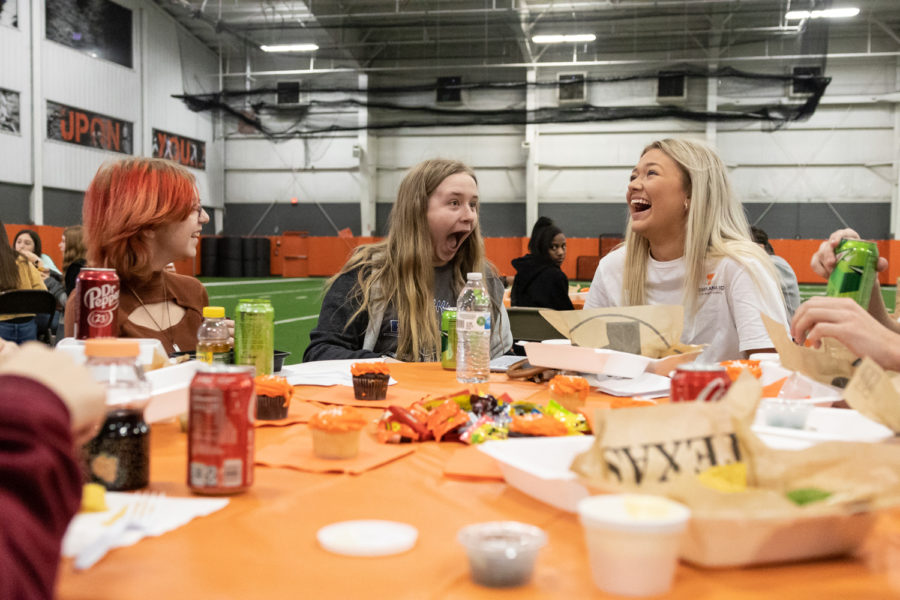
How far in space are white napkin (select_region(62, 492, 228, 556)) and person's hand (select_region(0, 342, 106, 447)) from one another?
0.12 metres

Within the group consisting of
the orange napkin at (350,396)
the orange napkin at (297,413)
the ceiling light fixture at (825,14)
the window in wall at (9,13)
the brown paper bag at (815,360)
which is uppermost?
the ceiling light fixture at (825,14)

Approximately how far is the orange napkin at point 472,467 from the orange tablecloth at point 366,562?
2cm

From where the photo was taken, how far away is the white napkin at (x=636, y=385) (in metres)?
1.86

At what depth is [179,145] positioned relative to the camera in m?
18.6

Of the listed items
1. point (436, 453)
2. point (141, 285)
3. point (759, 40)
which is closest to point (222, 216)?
point (759, 40)

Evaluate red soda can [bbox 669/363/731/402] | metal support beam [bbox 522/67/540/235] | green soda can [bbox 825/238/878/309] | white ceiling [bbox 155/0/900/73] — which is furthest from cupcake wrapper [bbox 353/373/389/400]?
metal support beam [bbox 522/67/540/235]

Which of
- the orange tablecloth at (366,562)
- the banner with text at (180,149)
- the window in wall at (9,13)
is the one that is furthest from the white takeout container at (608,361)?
the banner with text at (180,149)

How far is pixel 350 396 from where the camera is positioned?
6.11 ft

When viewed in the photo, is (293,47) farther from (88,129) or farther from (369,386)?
(369,386)

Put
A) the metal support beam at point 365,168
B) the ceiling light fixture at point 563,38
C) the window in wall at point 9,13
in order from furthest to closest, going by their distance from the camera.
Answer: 1. the metal support beam at point 365,168
2. the ceiling light fixture at point 563,38
3. the window in wall at point 9,13

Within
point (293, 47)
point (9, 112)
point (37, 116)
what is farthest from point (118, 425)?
point (293, 47)

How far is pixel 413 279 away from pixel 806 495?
6.97 ft

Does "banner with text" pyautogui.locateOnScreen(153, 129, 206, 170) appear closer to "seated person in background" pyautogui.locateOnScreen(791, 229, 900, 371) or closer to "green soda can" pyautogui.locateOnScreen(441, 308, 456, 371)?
"green soda can" pyautogui.locateOnScreen(441, 308, 456, 371)

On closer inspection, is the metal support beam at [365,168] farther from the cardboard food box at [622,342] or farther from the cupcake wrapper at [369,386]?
the cupcake wrapper at [369,386]
